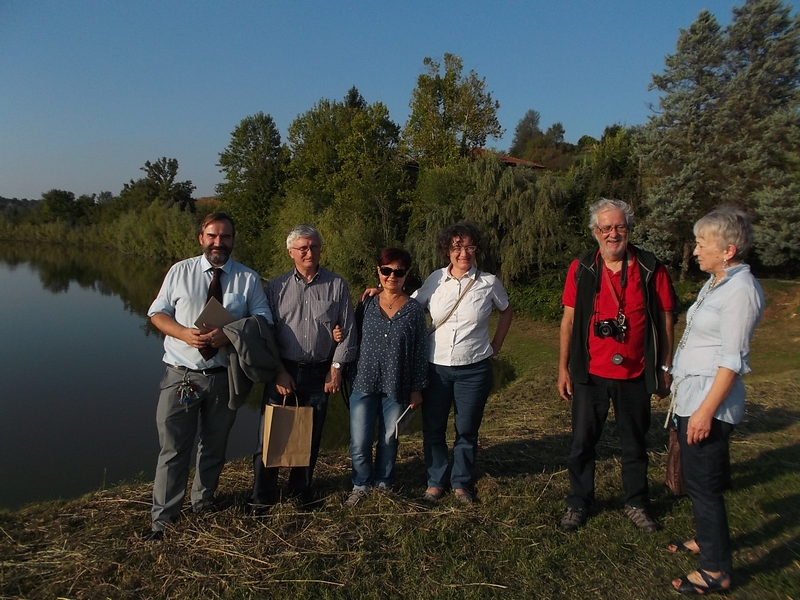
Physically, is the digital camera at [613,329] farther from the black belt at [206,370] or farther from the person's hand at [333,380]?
the black belt at [206,370]

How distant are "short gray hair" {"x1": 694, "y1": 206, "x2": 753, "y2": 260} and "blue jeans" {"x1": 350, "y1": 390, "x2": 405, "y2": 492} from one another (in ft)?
6.19

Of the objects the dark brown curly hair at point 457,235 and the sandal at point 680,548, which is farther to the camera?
the dark brown curly hair at point 457,235

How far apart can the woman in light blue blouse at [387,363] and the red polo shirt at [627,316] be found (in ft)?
Result: 3.01

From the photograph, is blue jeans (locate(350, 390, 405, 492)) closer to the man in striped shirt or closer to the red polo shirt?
the man in striped shirt

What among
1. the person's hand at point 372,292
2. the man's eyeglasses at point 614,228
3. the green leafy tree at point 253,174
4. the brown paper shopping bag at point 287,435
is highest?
the green leafy tree at point 253,174

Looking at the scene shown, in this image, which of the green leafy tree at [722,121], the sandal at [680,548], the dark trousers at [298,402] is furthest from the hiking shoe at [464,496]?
the green leafy tree at [722,121]

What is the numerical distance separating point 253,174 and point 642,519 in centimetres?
3486

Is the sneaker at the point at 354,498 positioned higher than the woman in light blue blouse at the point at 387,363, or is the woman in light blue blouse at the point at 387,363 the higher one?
the woman in light blue blouse at the point at 387,363

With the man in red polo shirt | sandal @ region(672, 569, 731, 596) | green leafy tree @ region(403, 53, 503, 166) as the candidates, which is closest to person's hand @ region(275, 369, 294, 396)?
the man in red polo shirt

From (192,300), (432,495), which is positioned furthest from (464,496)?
(192,300)

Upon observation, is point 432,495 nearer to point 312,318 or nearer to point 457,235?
point 312,318

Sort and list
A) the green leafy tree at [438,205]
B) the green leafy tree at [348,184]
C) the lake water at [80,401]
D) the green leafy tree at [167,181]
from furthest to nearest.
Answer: the green leafy tree at [167,181] < the green leafy tree at [348,184] < the green leafy tree at [438,205] < the lake water at [80,401]

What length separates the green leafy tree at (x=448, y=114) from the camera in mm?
25359

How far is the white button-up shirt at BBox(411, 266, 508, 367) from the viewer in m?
3.21
